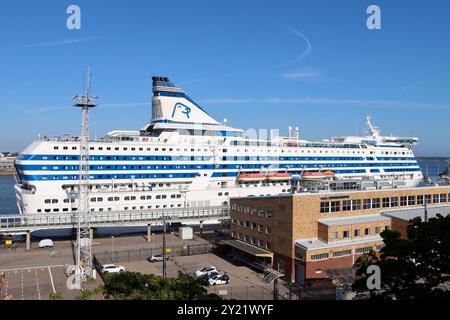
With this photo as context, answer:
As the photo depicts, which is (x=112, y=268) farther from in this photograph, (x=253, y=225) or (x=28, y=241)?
(x=28, y=241)

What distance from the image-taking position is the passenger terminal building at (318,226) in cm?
2433

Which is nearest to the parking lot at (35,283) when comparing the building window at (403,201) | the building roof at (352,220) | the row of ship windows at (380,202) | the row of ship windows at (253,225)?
the row of ship windows at (253,225)

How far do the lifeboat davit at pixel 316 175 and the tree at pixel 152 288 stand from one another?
114 ft

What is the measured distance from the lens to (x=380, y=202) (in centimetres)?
2841

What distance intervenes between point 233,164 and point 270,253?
18.0 m

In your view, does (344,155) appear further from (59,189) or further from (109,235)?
(59,189)

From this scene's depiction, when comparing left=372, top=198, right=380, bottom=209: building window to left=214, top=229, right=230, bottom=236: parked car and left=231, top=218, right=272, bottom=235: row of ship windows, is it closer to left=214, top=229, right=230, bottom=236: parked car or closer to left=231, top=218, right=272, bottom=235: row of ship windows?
left=231, top=218, right=272, bottom=235: row of ship windows

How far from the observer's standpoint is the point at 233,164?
142ft

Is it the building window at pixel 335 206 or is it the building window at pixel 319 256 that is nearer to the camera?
the building window at pixel 319 256

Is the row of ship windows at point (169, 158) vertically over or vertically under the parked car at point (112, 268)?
over

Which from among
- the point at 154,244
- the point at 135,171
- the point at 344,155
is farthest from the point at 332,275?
the point at 344,155

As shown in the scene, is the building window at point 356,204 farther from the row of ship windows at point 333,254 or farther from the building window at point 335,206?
the row of ship windows at point 333,254

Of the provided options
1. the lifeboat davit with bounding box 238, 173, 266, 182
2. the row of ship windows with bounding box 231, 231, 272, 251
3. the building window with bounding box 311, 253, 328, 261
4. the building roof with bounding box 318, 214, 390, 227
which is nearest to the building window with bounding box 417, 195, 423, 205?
the building roof with bounding box 318, 214, 390, 227

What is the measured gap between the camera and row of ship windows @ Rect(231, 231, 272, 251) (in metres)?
26.9
